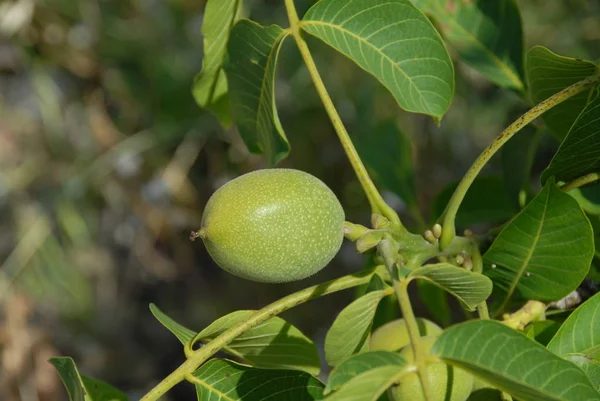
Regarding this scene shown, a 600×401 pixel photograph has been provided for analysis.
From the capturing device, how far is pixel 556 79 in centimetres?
122

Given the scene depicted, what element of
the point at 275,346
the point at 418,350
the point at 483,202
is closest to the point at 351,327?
the point at 418,350

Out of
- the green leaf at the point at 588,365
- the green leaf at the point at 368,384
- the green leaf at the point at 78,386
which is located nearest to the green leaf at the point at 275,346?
the green leaf at the point at 78,386

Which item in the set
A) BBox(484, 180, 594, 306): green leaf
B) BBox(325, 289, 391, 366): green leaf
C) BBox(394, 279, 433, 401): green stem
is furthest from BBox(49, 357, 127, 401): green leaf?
BBox(484, 180, 594, 306): green leaf

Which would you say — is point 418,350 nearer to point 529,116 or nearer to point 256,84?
point 529,116

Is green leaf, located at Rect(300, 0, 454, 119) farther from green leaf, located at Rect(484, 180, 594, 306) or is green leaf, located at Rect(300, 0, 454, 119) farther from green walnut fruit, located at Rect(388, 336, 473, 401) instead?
green walnut fruit, located at Rect(388, 336, 473, 401)

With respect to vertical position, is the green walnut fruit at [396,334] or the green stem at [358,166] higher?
the green stem at [358,166]

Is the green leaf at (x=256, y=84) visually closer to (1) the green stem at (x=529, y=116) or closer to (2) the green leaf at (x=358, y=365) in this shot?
(1) the green stem at (x=529, y=116)

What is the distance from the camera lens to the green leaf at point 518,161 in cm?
143

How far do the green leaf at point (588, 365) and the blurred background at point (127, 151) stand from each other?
86.9 inches

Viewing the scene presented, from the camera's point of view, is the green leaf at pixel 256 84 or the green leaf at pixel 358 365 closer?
the green leaf at pixel 358 365

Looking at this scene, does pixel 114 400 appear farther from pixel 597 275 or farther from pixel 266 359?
pixel 597 275

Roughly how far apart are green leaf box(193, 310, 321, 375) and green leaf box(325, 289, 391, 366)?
15 centimetres

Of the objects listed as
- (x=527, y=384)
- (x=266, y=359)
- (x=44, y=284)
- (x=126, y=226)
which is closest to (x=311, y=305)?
(x=126, y=226)

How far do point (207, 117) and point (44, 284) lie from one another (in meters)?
1.13
